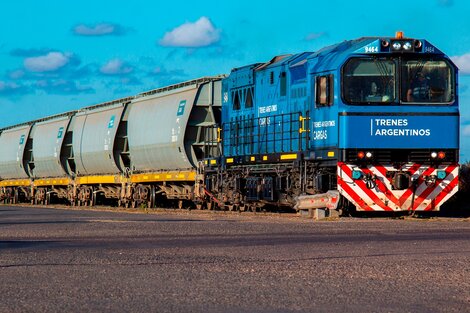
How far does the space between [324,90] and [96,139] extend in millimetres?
18751

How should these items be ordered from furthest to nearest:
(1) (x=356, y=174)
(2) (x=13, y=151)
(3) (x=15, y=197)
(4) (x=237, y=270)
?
(3) (x=15, y=197) → (2) (x=13, y=151) → (1) (x=356, y=174) → (4) (x=237, y=270)

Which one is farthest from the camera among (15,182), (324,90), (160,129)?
(15,182)

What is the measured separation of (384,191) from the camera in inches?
792

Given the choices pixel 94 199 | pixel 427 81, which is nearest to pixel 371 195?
pixel 427 81

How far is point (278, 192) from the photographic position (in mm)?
23672

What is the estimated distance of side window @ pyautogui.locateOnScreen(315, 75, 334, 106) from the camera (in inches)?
810

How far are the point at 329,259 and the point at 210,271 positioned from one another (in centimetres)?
192

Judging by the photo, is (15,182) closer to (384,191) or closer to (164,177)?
(164,177)

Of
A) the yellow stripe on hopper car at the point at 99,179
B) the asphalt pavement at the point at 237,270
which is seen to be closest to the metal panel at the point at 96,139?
the yellow stripe on hopper car at the point at 99,179

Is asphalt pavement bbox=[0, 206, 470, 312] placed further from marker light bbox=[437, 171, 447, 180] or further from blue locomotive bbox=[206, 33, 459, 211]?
marker light bbox=[437, 171, 447, 180]

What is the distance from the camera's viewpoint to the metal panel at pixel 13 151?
1914 inches

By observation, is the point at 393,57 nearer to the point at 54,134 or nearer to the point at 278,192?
the point at 278,192

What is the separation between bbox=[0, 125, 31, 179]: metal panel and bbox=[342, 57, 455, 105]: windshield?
31.2 metres

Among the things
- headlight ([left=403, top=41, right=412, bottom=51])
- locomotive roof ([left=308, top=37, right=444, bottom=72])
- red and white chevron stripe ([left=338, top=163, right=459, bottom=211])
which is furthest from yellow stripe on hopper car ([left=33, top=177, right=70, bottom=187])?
headlight ([left=403, top=41, right=412, bottom=51])
